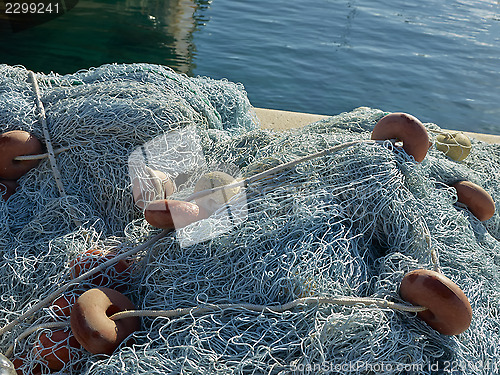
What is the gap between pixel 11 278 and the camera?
252 cm

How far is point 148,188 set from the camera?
9.01 feet

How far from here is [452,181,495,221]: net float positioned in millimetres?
2893

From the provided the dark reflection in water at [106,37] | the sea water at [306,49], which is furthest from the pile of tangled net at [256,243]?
the dark reflection in water at [106,37]

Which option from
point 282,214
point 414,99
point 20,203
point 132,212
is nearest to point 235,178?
point 282,214

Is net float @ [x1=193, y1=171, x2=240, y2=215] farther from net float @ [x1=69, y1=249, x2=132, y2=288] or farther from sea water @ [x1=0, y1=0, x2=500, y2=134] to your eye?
sea water @ [x1=0, y1=0, x2=500, y2=134]

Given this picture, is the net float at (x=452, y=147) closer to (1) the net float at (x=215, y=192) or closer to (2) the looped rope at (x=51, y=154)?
(1) the net float at (x=215, y=192)

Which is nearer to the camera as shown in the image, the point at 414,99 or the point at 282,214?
the point at 282,214

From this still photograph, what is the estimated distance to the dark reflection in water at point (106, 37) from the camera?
9.36 meters

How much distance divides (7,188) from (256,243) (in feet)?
6.01

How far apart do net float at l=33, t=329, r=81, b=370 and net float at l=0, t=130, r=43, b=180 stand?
1.31 meters

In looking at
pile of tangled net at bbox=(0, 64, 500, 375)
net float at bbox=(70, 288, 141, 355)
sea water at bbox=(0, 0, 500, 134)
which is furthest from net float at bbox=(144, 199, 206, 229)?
sea water at bbox=(0, 0, 500, 134)

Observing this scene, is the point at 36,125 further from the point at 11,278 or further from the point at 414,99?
the point at 414,99

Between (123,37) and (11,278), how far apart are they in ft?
30.2

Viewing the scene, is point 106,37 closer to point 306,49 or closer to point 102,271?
point 306,49
